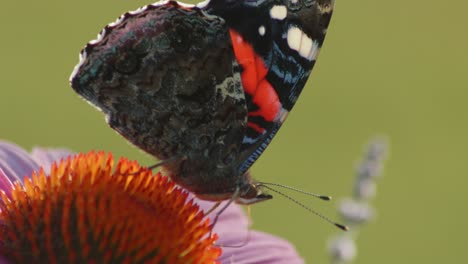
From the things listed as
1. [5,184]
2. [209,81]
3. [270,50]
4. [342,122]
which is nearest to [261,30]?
[270,50]

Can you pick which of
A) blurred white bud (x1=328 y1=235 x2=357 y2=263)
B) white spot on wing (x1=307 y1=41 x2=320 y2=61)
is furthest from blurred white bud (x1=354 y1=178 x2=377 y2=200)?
white spot on wing (x1=307 y1=41 x2=320 y2=61)

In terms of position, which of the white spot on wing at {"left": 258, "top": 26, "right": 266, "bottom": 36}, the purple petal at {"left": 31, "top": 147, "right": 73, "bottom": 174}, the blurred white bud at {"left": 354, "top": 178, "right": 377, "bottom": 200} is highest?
the white spot on wing at {"left": 258, "top": 26, "right": 266, "bottom": 36}

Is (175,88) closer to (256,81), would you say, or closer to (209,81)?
(209,81)

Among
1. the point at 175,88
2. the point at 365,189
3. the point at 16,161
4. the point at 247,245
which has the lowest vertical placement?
the point at 247,245

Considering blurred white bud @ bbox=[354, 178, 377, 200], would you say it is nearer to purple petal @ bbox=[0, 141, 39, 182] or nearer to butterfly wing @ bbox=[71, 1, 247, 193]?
butterfly wing @ bbox=[71, 1, 247, 193]

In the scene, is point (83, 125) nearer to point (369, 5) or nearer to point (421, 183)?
point (421, 183)

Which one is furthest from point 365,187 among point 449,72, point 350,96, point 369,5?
point 369,5
